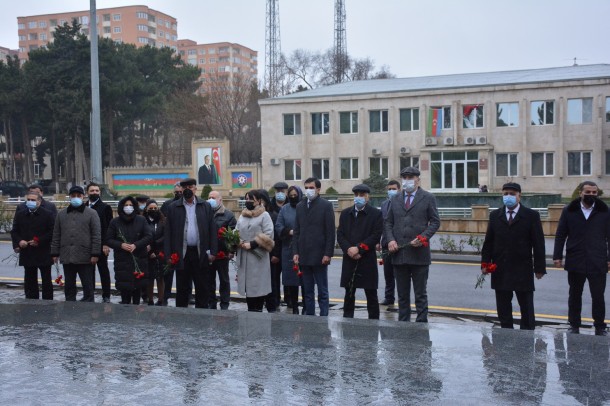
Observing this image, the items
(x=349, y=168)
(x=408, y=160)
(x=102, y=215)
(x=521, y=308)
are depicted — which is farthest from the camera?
(x=349, y=168)

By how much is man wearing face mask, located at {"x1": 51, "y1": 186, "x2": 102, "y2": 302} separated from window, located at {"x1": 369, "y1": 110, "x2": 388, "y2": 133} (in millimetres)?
40627

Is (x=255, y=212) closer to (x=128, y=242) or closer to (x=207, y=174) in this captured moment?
(x=128, y=242)

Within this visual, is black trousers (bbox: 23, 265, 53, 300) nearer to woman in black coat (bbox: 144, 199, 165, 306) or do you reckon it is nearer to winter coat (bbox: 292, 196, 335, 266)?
woman in black coat (bbox: 144, 199, 165, 306)

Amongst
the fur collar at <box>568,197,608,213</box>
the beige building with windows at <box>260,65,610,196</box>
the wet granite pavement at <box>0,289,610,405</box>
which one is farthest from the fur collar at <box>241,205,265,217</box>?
the beige building with windows at <box>260,65,610,196</box>

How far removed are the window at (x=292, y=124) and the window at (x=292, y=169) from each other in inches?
82.1

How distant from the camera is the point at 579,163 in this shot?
45.0m

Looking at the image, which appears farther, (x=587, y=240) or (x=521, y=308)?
(x=587, y=240)

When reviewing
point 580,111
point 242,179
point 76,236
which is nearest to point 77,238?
point 76,236

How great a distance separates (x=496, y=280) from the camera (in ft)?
27.9

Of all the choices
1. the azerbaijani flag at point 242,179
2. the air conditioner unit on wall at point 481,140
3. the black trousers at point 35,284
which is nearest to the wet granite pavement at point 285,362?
the black trousers at point 35,284

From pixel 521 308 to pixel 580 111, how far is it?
39.5 meters

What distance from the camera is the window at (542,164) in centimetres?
4569

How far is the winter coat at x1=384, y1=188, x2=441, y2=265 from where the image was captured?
8.79 metres

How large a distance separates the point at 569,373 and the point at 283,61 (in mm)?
81393
